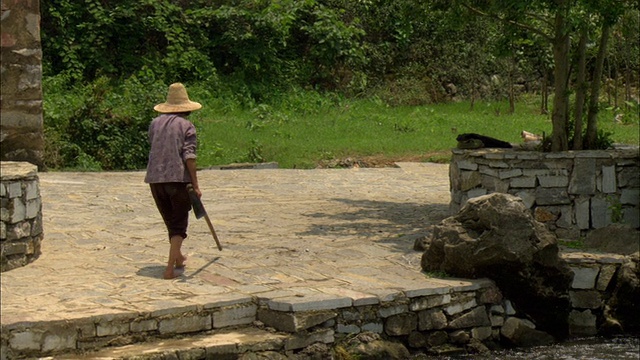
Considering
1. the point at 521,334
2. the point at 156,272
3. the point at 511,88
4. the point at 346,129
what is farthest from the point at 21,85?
the point at 511,88

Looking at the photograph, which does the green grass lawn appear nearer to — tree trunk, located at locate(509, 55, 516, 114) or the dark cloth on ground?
tree trunk, located at locate(509, 55, 516, 114)

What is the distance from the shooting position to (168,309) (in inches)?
324

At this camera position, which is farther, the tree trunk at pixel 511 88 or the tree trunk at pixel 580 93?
the tree trunk at pixel 511 88

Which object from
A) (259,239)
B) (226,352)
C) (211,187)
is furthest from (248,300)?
(211,187)

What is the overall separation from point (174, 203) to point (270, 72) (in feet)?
45.0

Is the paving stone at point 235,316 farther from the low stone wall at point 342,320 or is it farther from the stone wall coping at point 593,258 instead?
the stone wall coping at point 593,258

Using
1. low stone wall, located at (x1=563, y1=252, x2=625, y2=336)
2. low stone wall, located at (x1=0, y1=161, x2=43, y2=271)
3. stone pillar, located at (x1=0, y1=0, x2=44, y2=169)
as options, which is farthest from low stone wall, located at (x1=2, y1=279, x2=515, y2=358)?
stone pillar, located at (x1=0, y1=0, x2=44, y2=169)

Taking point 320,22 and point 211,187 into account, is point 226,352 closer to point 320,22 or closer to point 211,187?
point 211,187

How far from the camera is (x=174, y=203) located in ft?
30.5

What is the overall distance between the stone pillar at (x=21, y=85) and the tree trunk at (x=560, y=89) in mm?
6387

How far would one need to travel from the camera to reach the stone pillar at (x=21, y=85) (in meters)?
14.2

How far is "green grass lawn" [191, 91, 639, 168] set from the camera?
1769cm

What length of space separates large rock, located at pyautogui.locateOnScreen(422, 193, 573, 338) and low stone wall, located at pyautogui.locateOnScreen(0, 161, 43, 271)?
3.41 meters

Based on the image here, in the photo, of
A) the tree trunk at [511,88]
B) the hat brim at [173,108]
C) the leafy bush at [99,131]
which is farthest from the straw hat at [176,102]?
the tree trunk at [511,88]
